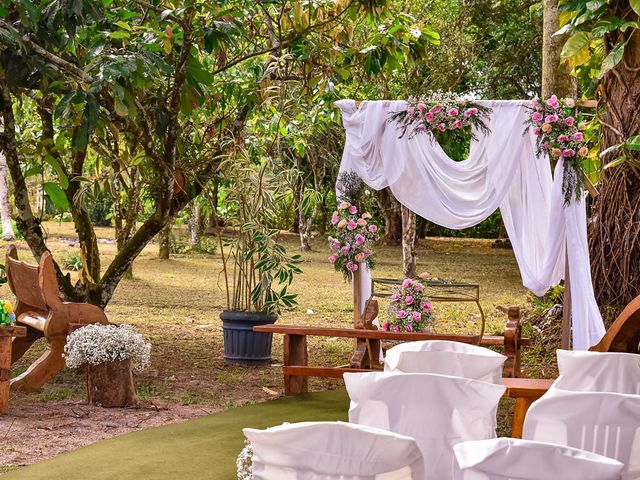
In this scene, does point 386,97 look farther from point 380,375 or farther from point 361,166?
point 380,375

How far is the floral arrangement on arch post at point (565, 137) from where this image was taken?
6.79 meters

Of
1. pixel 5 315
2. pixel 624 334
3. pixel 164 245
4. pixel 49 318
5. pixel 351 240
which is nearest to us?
pixel 624 334

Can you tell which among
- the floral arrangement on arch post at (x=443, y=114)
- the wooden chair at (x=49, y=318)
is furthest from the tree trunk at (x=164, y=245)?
the wooden chair at (x=49, y=318)

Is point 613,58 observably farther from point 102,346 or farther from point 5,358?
point 5,358

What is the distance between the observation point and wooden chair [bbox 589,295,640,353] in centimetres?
483

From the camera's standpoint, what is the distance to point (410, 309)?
7.21m

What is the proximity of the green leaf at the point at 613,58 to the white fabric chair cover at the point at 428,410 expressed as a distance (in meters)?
4.21

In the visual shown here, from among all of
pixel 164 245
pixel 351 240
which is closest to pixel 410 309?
pixel 351 240

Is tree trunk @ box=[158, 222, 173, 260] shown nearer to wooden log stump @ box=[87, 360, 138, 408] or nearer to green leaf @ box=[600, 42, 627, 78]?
wooden log stump @ box=[87, 360, 138, 408]

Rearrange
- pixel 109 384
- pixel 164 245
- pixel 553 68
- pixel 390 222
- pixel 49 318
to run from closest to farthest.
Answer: pixel 109 384 → pixel 49 318 → pixel 553 68 → pixel 164 245 → pixel 390 222

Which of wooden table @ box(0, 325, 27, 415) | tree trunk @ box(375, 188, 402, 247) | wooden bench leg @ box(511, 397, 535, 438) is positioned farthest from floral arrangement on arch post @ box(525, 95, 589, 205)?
tree trunk @ box(375, 188, 402, 247)

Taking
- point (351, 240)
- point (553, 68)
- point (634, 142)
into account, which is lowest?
point (351, 240)

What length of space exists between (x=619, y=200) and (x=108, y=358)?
Answer: 3.82 m

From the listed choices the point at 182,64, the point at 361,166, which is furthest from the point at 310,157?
the point at 182,64
